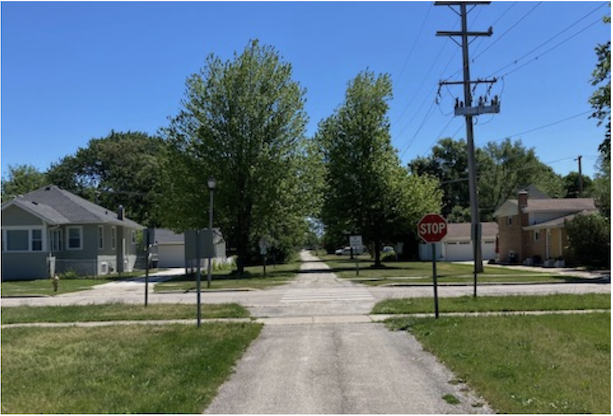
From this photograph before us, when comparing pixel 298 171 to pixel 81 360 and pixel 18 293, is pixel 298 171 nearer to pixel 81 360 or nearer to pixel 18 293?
pixel 18 293

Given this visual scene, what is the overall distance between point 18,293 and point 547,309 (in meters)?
20.8

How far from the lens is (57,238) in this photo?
127 feet

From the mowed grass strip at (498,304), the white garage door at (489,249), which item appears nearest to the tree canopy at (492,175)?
the white garage door at (489,249)

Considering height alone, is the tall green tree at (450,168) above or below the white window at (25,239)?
above

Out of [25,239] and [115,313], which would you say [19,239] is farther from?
[115,313]

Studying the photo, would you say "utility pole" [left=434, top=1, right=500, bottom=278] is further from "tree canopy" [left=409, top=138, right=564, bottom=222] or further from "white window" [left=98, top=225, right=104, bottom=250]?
"tree canopy" [left=409, top=138, right=564, bottom=222]

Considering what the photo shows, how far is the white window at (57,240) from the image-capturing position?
37831 millimetres

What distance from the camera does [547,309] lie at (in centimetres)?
1552

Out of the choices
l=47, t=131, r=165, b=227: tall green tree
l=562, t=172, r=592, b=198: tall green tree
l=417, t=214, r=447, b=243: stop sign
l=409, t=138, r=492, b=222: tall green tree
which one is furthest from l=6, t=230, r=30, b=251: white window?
l=562, t=172, r=592, b=198: tall green tree

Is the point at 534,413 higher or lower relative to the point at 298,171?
lower

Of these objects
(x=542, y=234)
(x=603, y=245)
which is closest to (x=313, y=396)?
(x=603, y=245)

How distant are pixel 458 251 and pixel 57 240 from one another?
39.4 meters

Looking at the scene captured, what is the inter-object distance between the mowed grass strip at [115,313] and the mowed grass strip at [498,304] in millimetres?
4314

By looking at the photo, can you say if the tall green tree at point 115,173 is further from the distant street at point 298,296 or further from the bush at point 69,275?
the distant street at point 298,296
